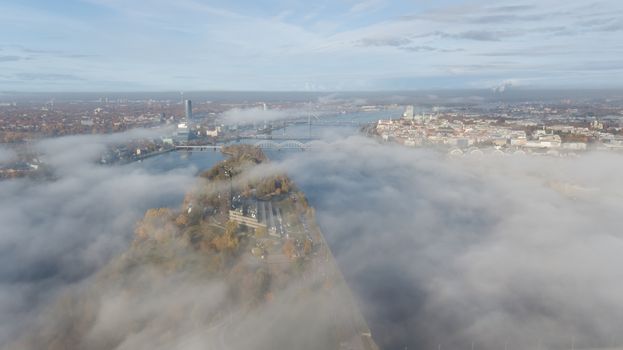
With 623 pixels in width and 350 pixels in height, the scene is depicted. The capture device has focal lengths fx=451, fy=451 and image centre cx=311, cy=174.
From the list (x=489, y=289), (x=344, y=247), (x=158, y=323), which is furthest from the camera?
(x=344, y=247)

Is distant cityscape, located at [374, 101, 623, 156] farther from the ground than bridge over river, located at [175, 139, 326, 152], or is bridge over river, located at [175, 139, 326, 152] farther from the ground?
distant cityscape, located at [374, 101, 623, 156]

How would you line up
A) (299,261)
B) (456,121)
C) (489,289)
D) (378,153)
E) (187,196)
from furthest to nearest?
(456,121) < (378,153) < (187,196) < (299,261) < (489,289)

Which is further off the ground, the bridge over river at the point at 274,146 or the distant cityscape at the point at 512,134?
the distant cityscape at the point at 512,134

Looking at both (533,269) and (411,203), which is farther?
(411,203)

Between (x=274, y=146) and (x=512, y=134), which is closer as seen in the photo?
(x=512, y=134)

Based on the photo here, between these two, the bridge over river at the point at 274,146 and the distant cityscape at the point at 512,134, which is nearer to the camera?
the distant cityscape at the point at 512,134

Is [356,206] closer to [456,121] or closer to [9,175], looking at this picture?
[9,175]

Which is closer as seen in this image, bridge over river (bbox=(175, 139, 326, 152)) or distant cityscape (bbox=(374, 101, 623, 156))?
distant cityscape (bbox=(374, 101, 623, 156))

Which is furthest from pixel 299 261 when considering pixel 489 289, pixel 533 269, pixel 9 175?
pixel 9 175

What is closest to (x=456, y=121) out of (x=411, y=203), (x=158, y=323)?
(x=411, y=203)

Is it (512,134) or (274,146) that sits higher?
(512,134)

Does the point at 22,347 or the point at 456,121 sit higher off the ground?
the point at 456,121
